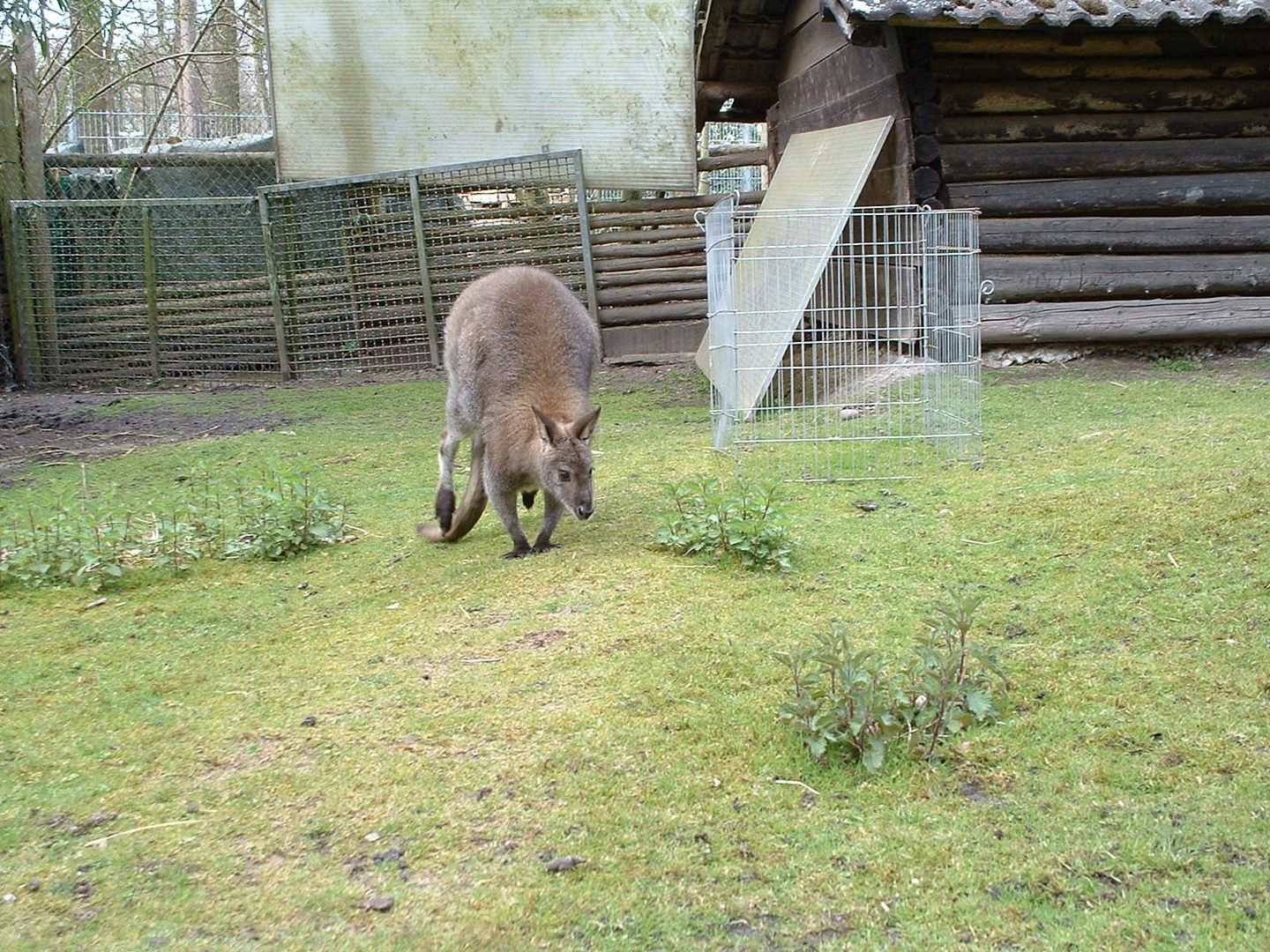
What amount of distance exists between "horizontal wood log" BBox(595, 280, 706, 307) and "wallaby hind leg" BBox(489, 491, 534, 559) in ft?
25.2

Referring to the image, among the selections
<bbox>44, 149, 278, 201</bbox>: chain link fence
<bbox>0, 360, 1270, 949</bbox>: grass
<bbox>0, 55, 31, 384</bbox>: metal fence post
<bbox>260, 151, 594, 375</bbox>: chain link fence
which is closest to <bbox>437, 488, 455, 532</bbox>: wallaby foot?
<bbox>0, 360, 1270, 949</bbox>: grass

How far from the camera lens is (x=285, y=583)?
5.79 meters

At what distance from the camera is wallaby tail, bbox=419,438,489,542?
20.9 ft

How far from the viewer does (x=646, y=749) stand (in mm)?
3574

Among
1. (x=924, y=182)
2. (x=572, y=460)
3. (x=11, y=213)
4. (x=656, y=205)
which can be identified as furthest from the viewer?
(x=656, y=205)

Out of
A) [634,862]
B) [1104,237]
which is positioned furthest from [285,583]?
[1104,237]

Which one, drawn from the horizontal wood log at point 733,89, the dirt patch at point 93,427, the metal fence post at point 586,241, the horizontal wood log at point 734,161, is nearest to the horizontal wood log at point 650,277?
the metal fence post at point 586,241

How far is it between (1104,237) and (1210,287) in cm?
105

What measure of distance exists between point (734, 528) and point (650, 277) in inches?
351

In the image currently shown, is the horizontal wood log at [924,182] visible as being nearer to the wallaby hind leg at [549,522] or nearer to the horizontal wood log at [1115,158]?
the horizontal wood log at [1115,158]

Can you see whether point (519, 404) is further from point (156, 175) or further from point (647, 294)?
point (156, 175)

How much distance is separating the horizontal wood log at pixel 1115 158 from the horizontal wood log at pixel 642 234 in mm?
4394

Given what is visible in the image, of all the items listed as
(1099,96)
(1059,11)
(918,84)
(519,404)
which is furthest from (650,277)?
(519,404)

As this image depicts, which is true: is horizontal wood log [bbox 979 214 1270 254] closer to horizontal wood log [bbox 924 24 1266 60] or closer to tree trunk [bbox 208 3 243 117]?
horizontal wood log [bbox 924 24 1266 60]
